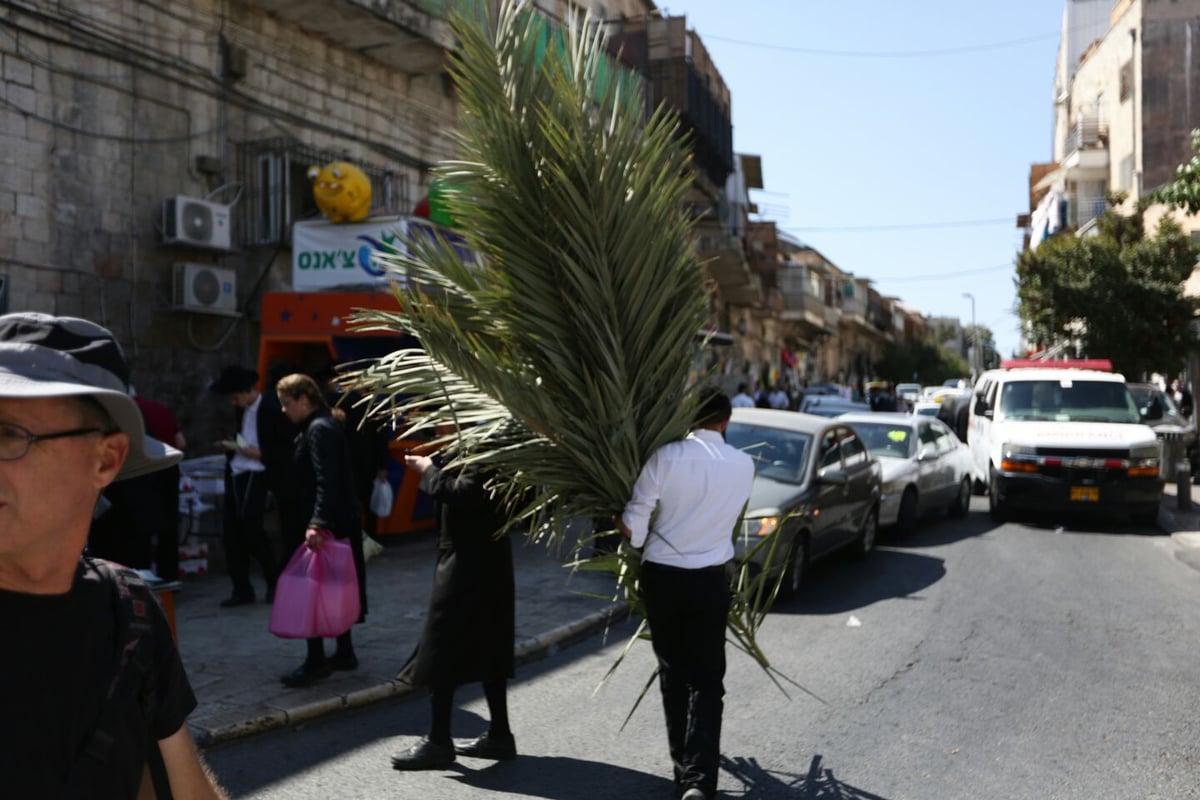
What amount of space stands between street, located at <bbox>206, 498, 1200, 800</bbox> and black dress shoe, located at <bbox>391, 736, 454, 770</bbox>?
0.06 meters

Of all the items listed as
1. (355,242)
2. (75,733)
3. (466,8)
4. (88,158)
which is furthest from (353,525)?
(88,158)

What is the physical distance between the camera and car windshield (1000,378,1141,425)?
14.2 metres

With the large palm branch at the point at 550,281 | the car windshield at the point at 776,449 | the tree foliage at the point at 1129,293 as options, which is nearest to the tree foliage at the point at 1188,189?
the car windshield at the point at 776,449

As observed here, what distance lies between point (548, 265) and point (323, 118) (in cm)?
1215

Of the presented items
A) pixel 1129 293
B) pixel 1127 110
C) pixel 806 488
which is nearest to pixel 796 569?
pixel 806 488

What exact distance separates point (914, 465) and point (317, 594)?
8.78 metres

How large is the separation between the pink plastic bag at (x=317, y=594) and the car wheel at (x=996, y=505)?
1004 cm

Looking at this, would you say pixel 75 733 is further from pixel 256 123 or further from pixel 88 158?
pixel 256 123

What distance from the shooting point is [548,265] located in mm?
4227

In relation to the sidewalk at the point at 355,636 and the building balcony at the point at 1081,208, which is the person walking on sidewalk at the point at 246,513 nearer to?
the sidewalk at the point at 355,636

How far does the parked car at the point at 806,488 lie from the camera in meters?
8.92

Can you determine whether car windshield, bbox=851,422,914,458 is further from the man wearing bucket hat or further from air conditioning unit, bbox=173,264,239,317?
the man wearing bucket hat

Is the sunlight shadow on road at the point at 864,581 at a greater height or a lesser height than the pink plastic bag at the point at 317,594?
lesser

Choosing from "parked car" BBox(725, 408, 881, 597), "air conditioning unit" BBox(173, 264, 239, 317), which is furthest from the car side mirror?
"air conditioning unit" BBox(173, 264, 239, 317)
